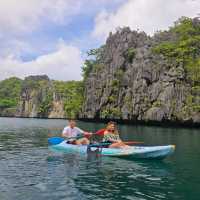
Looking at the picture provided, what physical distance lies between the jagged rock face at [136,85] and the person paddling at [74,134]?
135 ft

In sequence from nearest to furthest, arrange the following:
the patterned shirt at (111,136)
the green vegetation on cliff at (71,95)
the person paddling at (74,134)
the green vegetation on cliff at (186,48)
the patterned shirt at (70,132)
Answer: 1. the patterned shirt at (111,136)
2. the person paddling at (74,134)
3. the patterned shirt at (70,132)
4. the green vegetation on cliff at (186,48)
5. the green vegetation on cliff at (71,95)

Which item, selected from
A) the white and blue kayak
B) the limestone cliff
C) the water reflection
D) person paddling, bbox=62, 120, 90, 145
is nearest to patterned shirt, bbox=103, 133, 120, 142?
the white and blue kayak

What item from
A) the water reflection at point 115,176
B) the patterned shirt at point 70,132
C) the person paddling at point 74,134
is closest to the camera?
the water reflection at point 115,176

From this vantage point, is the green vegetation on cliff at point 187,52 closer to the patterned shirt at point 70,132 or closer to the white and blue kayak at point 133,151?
the patterned shirt at point 70,132

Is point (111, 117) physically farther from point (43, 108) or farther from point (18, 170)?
point (43, 108)

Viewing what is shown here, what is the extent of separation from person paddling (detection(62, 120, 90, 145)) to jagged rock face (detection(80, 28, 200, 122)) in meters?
41.2

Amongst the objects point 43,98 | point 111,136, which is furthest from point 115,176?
point 43,98

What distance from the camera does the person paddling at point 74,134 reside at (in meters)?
Result: 24.7

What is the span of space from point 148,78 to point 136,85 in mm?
2795

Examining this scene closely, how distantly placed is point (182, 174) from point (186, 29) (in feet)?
208

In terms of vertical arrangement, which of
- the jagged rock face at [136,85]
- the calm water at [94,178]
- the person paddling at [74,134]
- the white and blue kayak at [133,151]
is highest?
the jagged rock face at [136,85]

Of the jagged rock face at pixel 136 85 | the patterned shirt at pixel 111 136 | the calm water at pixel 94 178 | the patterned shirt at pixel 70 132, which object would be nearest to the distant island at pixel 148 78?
the jagged rock face at pixel 136 85

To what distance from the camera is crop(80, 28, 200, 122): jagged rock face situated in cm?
6600

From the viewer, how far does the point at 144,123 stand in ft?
241
